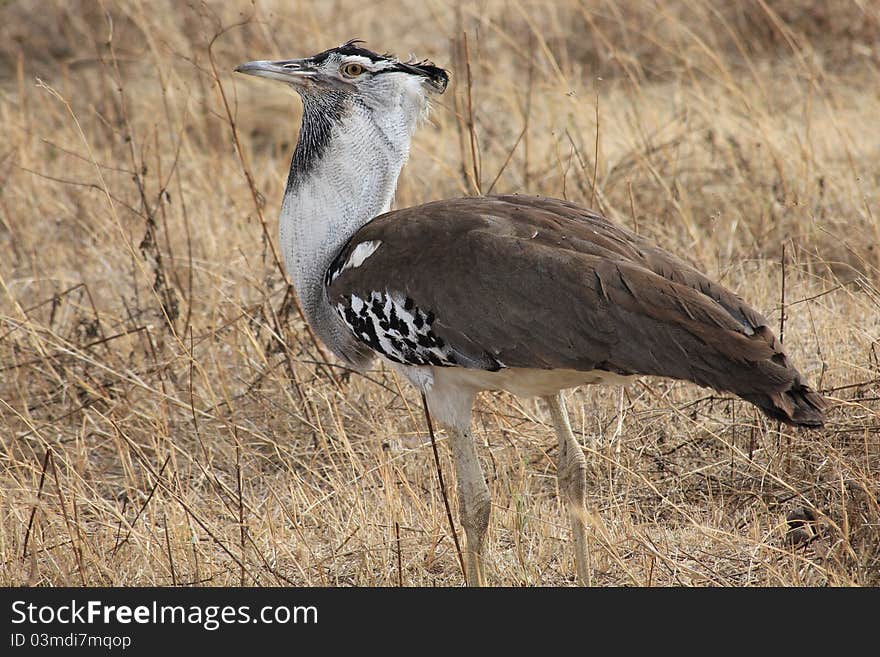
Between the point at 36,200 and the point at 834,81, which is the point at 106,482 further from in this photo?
the point at 834,81

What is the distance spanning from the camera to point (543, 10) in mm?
7246

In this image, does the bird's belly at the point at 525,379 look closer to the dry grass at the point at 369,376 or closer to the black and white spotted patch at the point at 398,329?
the black and white spotted patch at the point at 398,329

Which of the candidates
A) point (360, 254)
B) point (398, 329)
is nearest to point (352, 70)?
point (360, 254)

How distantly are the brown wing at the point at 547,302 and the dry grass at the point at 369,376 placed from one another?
0.49 meters

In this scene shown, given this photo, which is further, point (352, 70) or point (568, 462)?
point (352, 70)

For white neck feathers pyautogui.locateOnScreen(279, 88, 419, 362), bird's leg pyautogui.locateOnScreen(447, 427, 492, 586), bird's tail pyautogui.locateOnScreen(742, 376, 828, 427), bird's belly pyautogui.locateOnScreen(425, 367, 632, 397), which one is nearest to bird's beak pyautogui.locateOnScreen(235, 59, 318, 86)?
white neck feathers pyautogui.locateOnScreen(279, 88, 419, 362)

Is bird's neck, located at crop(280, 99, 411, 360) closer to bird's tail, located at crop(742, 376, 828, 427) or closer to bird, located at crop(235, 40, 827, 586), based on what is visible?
bird, located at crop(235, 40, 827, 586)

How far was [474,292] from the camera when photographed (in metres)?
2.74

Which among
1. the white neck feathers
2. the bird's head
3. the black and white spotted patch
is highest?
the bird's head

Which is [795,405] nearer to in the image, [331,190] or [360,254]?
[360,254]

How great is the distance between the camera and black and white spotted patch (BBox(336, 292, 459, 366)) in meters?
2.80

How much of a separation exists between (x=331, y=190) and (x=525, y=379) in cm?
74

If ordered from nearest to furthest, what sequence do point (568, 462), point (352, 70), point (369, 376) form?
1. point (568, 462)
2. point (352, 70)
3. point (369, 376)

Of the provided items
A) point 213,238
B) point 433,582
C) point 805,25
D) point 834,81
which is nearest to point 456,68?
point 213,238
